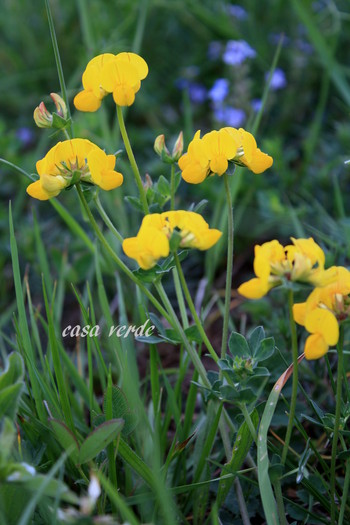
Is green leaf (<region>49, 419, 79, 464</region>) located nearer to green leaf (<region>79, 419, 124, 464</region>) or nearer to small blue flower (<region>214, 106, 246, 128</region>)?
green leaf (<region>79, 419, 124, 464</region>)

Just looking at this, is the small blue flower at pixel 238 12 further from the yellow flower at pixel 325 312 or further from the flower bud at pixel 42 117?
the yellow flower at pixel 325 312

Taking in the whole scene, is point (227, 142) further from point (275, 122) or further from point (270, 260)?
point (275, 122)

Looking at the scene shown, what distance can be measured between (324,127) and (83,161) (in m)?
1.95

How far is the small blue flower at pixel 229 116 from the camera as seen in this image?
2676mm

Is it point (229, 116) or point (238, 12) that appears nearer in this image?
point (229, 116)

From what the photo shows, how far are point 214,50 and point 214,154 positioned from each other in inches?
86.9

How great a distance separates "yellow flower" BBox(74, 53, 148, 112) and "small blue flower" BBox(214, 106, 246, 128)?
1.51m

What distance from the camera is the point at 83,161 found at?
1151 millimetres

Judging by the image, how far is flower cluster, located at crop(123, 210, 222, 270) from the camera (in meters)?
1.00

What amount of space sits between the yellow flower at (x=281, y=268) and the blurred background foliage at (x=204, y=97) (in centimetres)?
95

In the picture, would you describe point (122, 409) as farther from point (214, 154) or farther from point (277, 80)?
point (277, 80)

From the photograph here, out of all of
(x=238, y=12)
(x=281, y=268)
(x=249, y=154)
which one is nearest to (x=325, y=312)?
(x=281, y=268)

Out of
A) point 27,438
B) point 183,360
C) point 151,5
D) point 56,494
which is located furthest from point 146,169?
point 56,494

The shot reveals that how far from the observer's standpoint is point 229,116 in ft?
8.90
